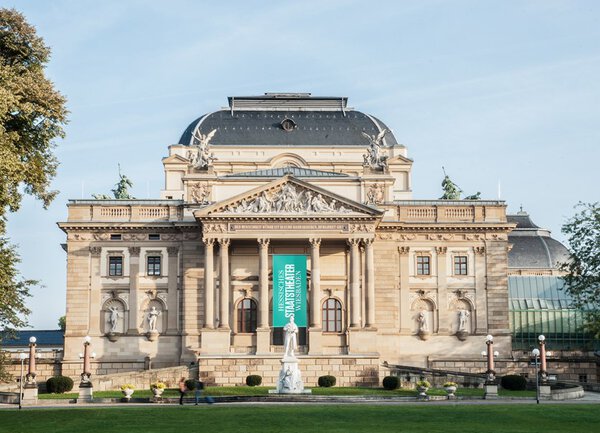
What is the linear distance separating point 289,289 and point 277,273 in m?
1.54

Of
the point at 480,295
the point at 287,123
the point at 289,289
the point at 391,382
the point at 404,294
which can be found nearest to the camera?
the point at 391,382

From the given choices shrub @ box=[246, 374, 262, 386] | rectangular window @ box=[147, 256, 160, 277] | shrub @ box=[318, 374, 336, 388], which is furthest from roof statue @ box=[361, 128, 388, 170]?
shrub @ box=[246, 374, 262, 386]

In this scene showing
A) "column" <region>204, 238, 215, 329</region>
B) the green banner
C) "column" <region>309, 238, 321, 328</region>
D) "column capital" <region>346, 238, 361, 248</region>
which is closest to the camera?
the green banner

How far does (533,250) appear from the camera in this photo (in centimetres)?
11488

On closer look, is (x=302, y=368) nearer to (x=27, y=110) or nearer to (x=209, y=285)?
(x=209, y=285)

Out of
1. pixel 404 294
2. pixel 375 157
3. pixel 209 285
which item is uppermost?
pixel 375 157

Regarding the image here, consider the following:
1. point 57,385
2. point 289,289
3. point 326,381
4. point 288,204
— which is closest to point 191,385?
point 57,385

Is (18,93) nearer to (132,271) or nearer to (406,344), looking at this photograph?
(132,271)

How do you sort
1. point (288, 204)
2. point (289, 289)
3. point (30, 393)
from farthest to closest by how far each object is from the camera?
point (288, 204), point (289, 289), point (30, 393)

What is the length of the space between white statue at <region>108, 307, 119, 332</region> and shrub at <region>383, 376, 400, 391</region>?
2412 centimetres

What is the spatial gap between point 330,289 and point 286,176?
9728 mm

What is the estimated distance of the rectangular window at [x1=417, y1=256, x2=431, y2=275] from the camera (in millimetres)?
90375

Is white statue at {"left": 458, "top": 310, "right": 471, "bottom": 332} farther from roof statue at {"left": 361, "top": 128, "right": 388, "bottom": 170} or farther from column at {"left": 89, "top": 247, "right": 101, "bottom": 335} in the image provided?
column at {"left": 89, "top": 247, "right": 101, "bottom": 335}

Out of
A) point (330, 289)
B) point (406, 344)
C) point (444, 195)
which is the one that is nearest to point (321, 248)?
point (330, 289)
